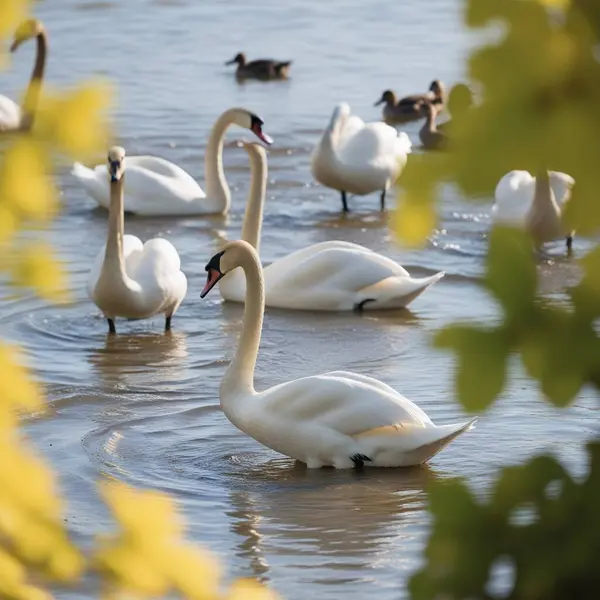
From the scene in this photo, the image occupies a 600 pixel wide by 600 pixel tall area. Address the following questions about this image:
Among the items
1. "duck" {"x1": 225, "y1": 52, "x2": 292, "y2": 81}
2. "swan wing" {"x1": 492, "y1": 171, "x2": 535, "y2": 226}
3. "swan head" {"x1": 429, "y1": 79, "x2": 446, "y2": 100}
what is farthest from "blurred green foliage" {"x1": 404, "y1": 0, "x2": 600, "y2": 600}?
"duck" {"x1": 225, "y1": 52, "x2": 292, "y2": 81}

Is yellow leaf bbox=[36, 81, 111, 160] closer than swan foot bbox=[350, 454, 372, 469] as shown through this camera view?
Yes

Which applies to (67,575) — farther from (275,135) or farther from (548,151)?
(275,135)

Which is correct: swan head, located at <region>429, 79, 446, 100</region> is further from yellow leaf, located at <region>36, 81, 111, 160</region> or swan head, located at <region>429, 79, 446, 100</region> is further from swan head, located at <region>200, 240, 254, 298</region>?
yellow leaf, located at <region>36, 81, 111, 160</region>

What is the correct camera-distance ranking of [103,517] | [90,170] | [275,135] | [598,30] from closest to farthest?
[598,30] < [103,517] < [90,170] < [275,135]

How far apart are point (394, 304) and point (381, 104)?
9.44 metres

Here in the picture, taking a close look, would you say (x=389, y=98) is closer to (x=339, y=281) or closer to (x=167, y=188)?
(x=167, y=188)

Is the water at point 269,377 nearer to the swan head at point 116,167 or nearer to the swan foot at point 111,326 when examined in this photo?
the swan foot at point 111,326

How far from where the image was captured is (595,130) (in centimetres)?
113

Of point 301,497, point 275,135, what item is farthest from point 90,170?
point 301,497

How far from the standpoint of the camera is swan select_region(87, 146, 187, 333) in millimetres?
9438

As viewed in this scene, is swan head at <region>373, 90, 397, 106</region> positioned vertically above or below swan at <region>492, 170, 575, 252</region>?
above

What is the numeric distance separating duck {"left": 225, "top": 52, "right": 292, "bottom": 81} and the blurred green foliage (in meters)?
19.8

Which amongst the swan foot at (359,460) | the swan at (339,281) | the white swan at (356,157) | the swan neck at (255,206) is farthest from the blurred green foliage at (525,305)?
the white swan at (356,157)

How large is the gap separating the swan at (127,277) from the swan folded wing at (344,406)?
9.13 feet
